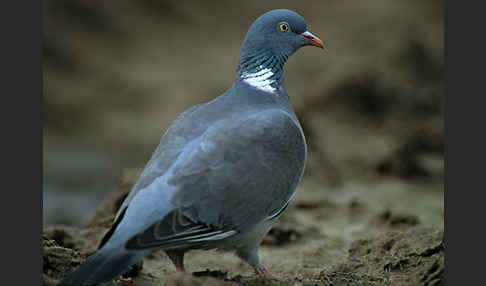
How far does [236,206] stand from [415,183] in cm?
503

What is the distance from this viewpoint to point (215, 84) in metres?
13.0

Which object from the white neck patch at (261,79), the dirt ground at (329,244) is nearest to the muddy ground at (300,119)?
the dirt ground at (329,244)

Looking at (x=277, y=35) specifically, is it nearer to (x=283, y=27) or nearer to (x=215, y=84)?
(x=283, y=27)

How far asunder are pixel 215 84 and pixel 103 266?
9.43 meters

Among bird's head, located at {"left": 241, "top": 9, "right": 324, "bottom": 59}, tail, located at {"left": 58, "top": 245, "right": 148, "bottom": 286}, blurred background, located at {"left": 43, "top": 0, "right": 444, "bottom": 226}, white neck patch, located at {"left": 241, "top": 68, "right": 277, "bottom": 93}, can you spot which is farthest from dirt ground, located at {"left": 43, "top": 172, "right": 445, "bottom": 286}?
bird's head, located at {"left": 241, "top": 9, "right": 324, "bottom": 59}

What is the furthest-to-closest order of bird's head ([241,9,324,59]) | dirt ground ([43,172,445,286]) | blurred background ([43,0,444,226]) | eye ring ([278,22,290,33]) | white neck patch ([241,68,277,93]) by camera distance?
1. blurred background ([43,0,444,226])
2. eye ring ([278,22,290,33])
3. bird's head ([241,9,324,59])
4. white neck patch ([241,68,277,93])
5. dirt ground ([43,172,445,286])

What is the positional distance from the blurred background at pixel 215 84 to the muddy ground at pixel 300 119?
0.10 ft

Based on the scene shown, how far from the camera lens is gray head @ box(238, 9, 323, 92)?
522 centimetres

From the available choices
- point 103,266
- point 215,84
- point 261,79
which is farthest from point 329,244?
point 215,84

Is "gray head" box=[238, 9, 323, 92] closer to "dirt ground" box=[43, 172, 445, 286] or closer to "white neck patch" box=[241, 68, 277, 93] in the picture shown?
"white neck patch" box=[241, 68, 277, 93]

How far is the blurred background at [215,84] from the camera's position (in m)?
9.16

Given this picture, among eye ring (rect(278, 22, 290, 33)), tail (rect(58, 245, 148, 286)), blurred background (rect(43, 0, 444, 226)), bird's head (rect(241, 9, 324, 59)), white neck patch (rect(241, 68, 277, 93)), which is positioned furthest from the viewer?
blurred background (rect(43, 0, 444, 226))

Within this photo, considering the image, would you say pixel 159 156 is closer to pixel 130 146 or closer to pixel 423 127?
pixel 423 127

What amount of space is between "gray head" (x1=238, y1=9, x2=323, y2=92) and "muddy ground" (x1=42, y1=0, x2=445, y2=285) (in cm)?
160
